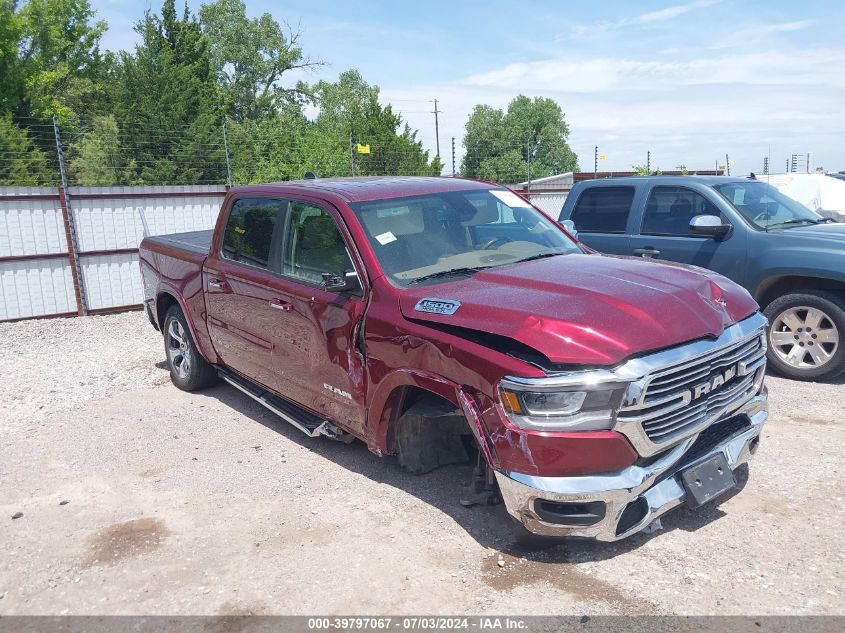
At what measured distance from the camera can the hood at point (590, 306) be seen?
3131 mm

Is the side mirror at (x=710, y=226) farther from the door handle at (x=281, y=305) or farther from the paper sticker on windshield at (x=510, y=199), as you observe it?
the door handle at (x=281, y=305)

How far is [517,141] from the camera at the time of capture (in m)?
81.4

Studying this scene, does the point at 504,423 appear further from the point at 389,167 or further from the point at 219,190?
the point at 389,167

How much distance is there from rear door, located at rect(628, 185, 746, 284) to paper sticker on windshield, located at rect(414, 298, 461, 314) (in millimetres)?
3652

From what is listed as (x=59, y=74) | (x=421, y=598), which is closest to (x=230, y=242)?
(x=421, y=598)

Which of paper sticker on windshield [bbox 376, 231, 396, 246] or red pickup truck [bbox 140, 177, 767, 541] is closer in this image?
red pickup truck [bbox 140, 177, 767, 541]

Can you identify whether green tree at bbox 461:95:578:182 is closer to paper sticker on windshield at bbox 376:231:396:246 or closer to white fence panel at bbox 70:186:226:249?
white fence panel at bbox 70:186:226:249

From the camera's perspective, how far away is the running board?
463 centimetres

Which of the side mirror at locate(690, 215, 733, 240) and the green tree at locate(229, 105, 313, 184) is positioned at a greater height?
the green tree at locate(229, 105, 313, 184)

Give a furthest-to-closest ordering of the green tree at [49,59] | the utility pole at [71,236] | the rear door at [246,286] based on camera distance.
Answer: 1. the green tree at [49,59]
2. the utility pole at [71,236]
3. the rear door at [246,286]

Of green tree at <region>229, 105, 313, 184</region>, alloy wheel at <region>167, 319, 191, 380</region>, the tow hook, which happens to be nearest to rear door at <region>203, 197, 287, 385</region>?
alloy wheel at <region>167, 319, 191, 380</region>

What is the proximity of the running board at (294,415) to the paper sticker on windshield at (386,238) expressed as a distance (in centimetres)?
126

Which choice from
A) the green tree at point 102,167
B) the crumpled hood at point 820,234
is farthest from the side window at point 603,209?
the green tree at point 102,167

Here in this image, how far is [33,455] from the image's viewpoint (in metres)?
5.36
